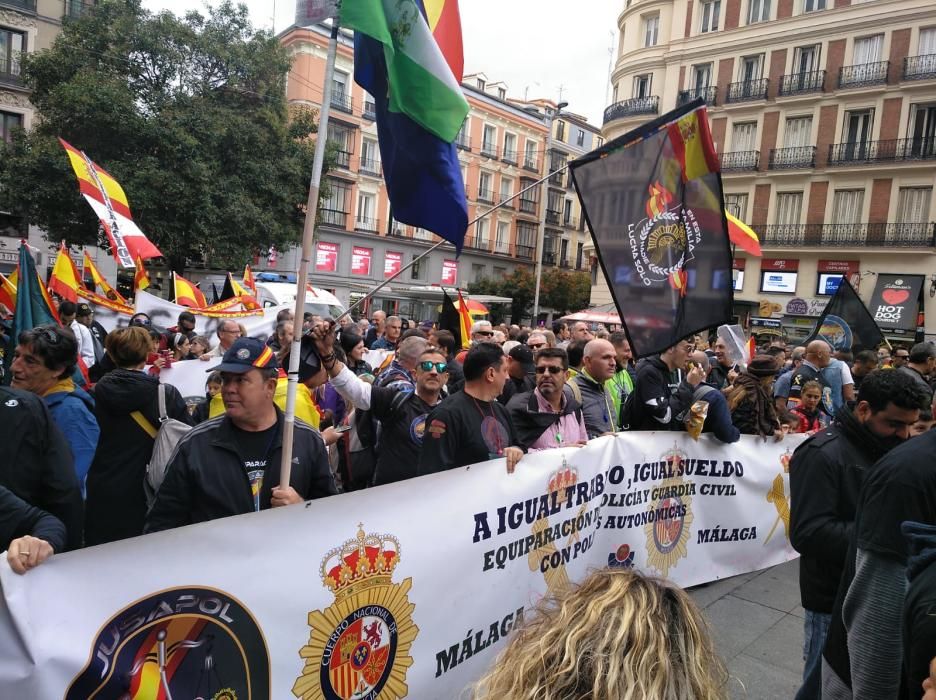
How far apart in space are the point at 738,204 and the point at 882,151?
672 cm

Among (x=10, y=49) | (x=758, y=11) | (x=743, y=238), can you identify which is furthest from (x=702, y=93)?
(x=10, y=49)

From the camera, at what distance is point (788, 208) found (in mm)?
33156

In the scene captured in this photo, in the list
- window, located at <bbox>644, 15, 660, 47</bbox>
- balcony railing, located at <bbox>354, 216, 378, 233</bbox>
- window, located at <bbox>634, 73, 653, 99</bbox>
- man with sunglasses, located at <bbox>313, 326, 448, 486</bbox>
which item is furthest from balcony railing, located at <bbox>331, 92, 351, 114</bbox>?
man with sunglasses, located at <bbox>313, 326, 448, 486</bbox>

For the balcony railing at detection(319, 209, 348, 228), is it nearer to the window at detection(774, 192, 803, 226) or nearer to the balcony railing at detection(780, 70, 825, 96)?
the window at detection(774, 192, 803, 226)

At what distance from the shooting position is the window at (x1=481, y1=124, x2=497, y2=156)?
47875mm

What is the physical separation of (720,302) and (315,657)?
3.16m

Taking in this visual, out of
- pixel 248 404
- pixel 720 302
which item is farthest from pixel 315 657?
pixel 720 302

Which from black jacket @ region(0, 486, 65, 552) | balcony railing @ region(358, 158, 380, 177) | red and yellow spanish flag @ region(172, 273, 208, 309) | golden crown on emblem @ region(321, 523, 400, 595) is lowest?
golden crown on emblem @ region(321, 523, 400, 595)

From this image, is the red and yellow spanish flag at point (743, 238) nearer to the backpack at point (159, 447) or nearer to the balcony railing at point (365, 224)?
the backpack at point (159, 447)

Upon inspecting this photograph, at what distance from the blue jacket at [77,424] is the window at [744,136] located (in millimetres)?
36518

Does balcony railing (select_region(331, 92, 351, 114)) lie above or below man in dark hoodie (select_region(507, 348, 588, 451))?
above

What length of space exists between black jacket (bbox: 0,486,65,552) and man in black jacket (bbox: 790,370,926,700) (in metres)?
2.89

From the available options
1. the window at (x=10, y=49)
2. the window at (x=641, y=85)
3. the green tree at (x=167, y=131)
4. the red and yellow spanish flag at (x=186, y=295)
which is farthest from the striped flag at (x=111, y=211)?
the window at (x=641, y=85)

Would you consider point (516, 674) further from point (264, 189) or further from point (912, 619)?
point (264, 189)
